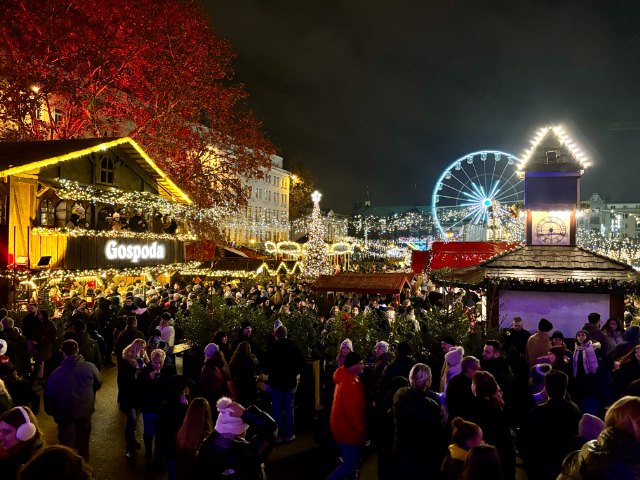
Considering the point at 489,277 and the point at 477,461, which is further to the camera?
the point at 489,277

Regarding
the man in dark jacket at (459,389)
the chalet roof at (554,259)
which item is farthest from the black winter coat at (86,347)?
the chalet roof at (554,259)

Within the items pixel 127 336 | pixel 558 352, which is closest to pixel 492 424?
pixel 558 352

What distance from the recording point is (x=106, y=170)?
18375 mm

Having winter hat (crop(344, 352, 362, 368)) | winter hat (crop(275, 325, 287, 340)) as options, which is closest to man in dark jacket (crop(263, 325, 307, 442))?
winter hat (crop(275, 325, 287, 340))

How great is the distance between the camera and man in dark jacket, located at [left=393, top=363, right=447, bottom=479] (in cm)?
452

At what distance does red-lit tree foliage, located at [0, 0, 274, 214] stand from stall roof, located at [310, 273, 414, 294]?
29.9 ft

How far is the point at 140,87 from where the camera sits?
73.3ft

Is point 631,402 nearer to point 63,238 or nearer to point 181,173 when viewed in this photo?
point 63,238

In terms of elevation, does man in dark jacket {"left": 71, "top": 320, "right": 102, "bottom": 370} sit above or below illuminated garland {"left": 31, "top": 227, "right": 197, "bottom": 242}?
below

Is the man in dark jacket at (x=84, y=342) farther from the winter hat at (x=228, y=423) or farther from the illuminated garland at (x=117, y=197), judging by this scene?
the illuminated garland at (x=117, y=197)

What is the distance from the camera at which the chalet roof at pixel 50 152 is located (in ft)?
47.1

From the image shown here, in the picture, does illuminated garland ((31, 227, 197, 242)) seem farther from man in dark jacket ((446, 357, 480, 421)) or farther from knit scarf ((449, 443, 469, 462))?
knit scarf ((449, 443, 469, 462))

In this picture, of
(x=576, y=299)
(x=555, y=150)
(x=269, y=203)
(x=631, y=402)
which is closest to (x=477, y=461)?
(x=631, y=402)

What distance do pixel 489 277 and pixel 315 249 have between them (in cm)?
1781
